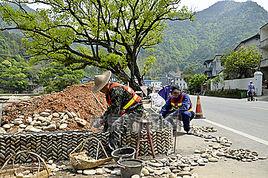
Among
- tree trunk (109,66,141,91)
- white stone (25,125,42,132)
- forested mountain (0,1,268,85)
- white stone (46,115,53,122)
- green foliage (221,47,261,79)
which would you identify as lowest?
white stone (25,125,42,132)

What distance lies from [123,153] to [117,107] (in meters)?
0.81

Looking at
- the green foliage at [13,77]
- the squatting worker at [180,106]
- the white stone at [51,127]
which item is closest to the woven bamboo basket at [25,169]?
the white stone at [51,127]

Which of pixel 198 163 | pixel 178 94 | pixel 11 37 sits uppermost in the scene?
pixel 11 37

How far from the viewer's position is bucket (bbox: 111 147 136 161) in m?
4.71

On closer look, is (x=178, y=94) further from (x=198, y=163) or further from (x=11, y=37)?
(x=11, y=37)

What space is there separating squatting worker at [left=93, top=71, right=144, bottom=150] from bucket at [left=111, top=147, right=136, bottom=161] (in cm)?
26

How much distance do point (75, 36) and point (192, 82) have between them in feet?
147

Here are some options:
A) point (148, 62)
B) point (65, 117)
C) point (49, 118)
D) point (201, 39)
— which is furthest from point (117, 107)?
point (201, 39)

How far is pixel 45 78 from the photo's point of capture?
A: 42469mm

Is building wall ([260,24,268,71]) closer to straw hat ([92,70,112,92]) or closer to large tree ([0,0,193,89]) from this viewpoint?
large tree ([0,0,193,89])

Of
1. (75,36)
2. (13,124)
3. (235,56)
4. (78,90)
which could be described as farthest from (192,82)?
(13,124)

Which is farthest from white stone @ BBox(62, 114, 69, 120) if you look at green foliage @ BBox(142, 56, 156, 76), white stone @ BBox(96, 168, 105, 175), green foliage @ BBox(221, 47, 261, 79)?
green foliage @ BBox(221, 47, 261, 79)

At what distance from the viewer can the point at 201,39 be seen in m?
112

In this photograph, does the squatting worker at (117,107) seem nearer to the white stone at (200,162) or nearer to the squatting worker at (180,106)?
the white stone at (200,162)
